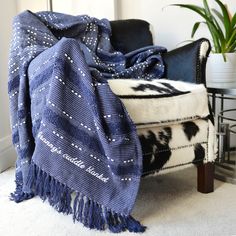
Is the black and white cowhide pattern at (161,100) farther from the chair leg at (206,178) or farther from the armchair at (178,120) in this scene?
the chair leg at (206,178)

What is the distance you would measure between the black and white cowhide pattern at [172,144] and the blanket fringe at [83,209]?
0.60ft

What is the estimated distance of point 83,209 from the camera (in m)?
1.00

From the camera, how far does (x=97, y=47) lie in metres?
1.61

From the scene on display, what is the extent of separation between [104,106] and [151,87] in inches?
10.1

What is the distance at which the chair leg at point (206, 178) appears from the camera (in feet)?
4.18

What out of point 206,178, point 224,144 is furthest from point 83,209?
point 224,144

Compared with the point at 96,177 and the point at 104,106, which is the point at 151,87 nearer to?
the point at 104,106

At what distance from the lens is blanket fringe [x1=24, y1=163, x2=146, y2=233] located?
39.2 inches

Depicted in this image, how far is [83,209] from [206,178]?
51cm

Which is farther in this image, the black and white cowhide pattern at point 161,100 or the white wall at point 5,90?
the white wall at point 5,90

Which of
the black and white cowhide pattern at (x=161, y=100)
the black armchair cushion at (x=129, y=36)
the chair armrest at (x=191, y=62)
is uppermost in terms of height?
the black armchair cushion at (x=129, y=36)

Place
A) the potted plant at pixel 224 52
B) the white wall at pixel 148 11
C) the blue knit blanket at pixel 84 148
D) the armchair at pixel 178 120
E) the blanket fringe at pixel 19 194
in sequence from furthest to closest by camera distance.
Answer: the white wall at pixel 148 11, the potted plant at pixel 224 52, the blanket fringe at pixel 19 194, the armchair at pixel 178 120, the blue knit blanket at pixel 84 148

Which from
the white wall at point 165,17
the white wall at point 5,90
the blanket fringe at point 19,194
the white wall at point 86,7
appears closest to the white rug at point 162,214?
the blanket fringe at point 19,194

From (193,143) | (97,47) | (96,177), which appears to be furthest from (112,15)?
(96,177)
